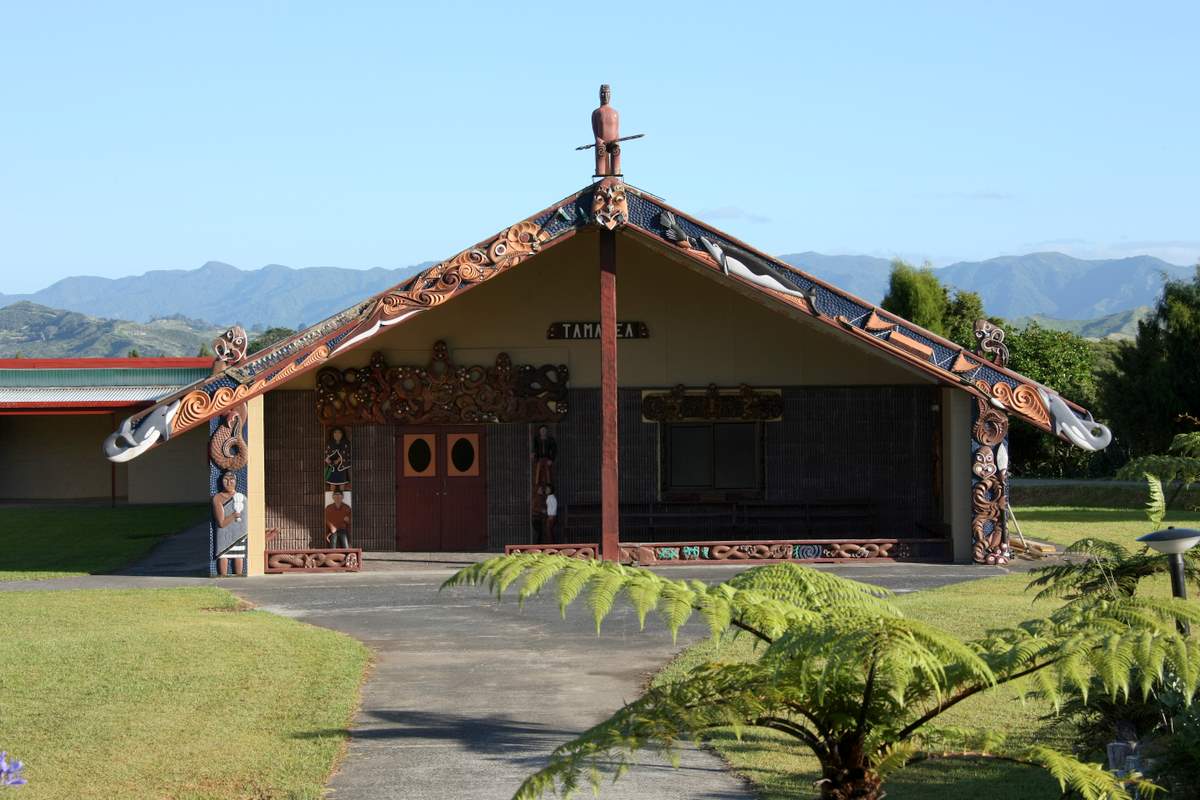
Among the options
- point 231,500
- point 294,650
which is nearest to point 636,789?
point 294,650

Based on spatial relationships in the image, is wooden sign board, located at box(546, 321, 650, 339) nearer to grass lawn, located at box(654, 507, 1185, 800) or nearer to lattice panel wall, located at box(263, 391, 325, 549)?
lattice panel wall, located at box(263, 391, 325, 549)

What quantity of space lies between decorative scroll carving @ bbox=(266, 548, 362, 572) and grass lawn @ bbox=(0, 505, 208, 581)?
2750 mm

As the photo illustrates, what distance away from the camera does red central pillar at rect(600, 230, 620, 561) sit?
818 inches

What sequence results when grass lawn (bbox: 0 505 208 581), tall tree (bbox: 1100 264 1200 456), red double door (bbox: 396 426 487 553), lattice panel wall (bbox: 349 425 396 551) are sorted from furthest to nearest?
1. tall tree (bbox: 1100 264 1200 456)
2. red double door (bbox: 396 426 487 553)
3. lattice panel wall (bbox: 349 425 396 551)
4. grass lawn (bbox: 0 505 208 581)

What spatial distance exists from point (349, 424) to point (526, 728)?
12445 mm

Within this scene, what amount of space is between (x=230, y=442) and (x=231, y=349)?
4.32ft

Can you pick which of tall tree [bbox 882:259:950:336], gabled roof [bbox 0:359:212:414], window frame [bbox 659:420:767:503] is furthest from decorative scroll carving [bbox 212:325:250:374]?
tall tree [bbox 882:259:950:336]

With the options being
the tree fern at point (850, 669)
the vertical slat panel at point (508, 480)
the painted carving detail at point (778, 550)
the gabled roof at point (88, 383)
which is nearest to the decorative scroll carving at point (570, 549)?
the painted carving detail at point (778, 550)

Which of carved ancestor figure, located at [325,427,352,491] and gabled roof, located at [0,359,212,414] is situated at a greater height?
gabled roof, located at [0,359,212,414]

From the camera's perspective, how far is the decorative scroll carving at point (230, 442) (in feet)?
66.3

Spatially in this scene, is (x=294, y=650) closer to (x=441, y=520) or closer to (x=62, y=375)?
(x=441, y=520)

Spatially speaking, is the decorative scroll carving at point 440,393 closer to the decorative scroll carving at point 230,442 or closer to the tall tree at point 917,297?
the decorative scroll carving at point 230,442

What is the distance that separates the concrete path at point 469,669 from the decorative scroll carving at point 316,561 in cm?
34

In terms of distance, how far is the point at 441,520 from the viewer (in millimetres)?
23547
